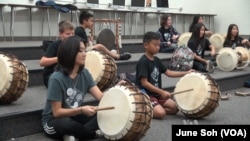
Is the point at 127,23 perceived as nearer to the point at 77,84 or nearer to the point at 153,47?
the point at 153,47

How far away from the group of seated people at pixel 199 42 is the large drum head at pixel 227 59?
4.7 inches

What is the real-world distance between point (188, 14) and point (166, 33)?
3.28 metres

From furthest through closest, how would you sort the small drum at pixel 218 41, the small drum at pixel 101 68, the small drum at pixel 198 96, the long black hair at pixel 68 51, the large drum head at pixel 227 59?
the small drum at pixel 218 41 → the large drum head at pixel 227 59 → the small drum at pixel 101 68 → the small drum at pixel 198 96 → the long black hair at pixel 68 51

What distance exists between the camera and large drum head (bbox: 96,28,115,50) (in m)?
5.61

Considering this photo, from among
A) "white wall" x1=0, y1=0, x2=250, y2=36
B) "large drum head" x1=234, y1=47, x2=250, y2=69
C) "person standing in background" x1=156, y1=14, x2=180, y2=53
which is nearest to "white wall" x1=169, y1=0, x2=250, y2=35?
"white wall" x1=0, y1=0, x2=250, y2=36

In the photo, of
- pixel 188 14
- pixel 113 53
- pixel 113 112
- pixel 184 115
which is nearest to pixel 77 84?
pixel 113 112

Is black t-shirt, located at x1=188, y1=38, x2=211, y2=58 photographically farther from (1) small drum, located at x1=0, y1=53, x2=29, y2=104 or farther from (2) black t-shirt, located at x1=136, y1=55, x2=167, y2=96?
(1) small drum, located at x1=0, y1=53, x2=29, y2=104

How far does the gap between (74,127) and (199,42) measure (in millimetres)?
3701

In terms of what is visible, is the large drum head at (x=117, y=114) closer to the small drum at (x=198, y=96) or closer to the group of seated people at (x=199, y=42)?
the small drum at (x=198, y=96)

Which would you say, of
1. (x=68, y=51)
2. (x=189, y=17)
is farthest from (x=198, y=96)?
(x=189, y=17)

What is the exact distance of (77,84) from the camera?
3010 millimetres

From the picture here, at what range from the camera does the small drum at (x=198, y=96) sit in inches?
147

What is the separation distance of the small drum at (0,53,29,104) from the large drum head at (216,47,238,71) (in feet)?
12.7

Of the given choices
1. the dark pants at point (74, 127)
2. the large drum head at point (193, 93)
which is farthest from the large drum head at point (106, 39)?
the dark pants at point (74, 127)
